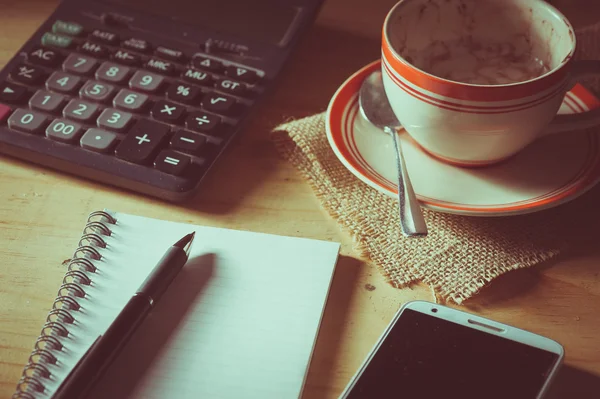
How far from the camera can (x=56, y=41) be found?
0.58 meters

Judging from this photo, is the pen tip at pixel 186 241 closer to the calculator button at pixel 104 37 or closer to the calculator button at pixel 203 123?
the calculator button at pixel 203 123

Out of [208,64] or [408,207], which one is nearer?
[408,207]

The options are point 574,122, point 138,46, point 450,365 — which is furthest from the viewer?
point 138,46

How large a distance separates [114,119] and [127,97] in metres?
0.03

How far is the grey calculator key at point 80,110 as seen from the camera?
0.52 meters

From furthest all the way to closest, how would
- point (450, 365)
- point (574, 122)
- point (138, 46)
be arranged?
point (138, 46) → point (574, 122) → point (450, 365)

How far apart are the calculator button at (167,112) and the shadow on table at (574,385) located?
33cm

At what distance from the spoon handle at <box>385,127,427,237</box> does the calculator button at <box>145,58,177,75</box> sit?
0.21 metres

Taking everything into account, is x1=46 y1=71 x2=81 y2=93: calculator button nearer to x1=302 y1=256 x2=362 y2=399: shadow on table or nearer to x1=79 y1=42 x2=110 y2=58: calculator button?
x1=79 y1=42 x2=110 y2=58: calculator button

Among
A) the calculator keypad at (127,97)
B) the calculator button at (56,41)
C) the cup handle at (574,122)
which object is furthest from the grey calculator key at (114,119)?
the cup handle at (574,122)

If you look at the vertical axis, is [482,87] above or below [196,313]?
above

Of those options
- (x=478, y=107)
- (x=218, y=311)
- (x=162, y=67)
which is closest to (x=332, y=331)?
(x=218, y=311)

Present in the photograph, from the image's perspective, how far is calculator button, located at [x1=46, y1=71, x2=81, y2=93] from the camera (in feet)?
1.78

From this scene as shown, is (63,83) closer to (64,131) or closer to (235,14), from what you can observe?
(64,131)
